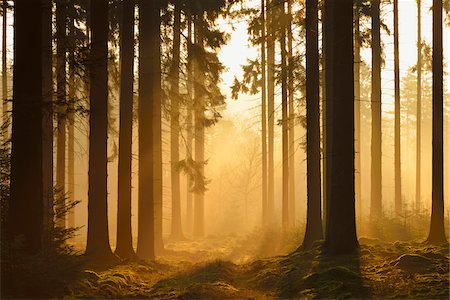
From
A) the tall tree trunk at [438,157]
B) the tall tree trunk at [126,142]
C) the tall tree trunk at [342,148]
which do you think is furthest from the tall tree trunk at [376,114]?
the tall tree trunk at [126,142]

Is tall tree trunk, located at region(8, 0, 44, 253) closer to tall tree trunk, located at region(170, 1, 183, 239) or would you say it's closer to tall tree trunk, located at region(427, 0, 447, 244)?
tall tree trunk, located at region(170, 1, 183, 239)

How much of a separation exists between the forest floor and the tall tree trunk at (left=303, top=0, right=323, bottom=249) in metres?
2.77

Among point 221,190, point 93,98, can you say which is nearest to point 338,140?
point 93,98

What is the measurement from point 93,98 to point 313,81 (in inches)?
287

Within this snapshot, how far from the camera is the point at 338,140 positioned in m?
13.2

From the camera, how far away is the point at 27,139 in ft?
31.5

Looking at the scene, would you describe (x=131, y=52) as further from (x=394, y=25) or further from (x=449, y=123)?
(x=449, y=123)

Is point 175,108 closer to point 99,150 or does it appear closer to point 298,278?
point 99,150

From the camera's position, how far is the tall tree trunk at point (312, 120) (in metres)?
17.2

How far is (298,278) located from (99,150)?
6.30m

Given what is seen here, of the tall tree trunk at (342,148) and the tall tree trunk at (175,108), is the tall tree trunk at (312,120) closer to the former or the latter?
the tall tree trunk at (342,148)

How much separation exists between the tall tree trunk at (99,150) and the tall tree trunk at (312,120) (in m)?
6.67

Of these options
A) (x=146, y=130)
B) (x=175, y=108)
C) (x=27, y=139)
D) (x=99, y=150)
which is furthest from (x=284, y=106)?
(x=27, y=139)

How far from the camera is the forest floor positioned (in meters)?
9.66
